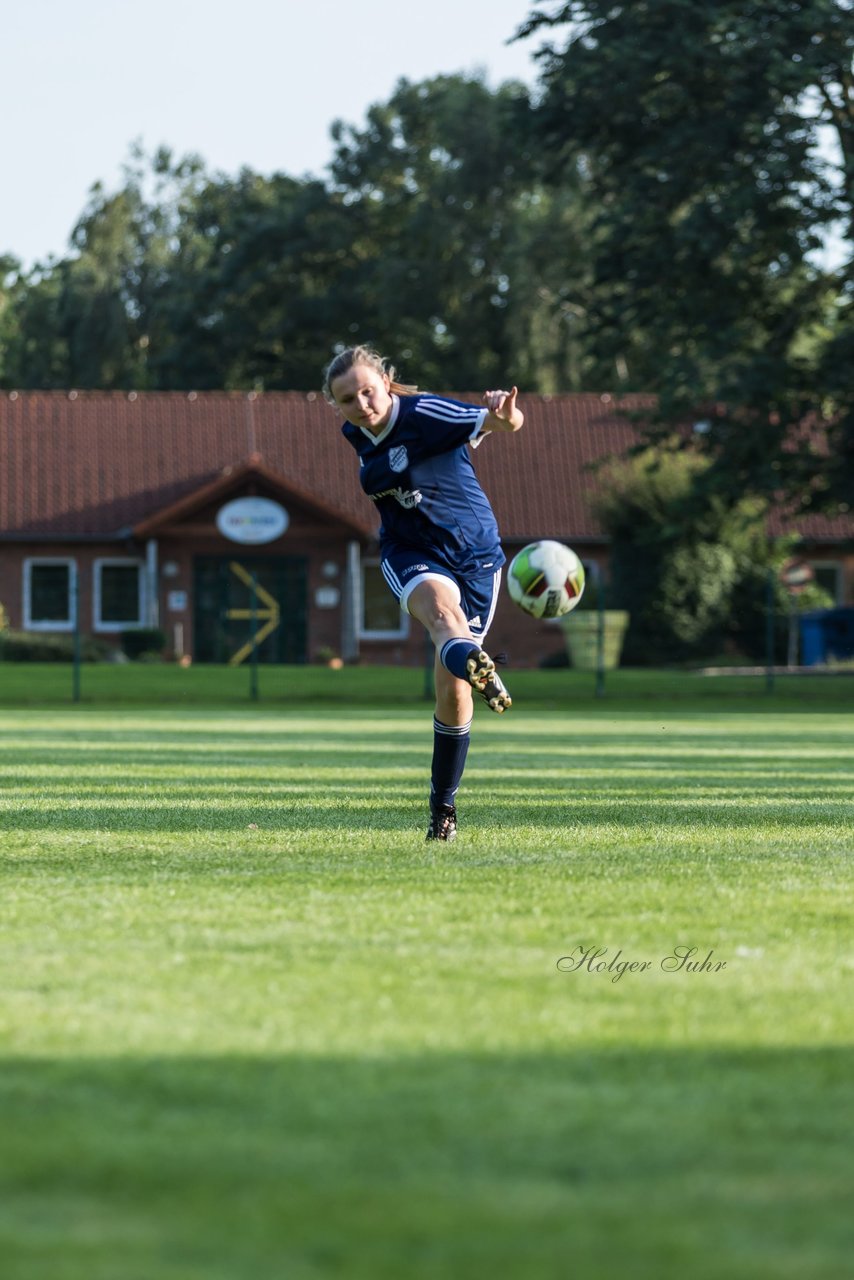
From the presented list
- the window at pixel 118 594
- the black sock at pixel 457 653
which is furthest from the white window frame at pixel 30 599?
the black sock at pixel 457 653

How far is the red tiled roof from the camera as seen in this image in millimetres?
45844

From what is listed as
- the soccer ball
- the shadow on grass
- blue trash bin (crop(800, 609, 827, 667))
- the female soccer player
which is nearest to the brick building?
blue trash bin (crop(800, 609, 827, 667))

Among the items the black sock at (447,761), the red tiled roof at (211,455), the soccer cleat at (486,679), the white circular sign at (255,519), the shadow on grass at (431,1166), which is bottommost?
the shadow on grass at (431,1166)

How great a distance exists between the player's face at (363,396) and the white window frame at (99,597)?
36923 millimetres

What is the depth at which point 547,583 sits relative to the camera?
10000 mm

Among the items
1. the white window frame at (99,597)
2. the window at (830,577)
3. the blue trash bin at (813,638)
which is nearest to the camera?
the blue trash bin at (813,638)

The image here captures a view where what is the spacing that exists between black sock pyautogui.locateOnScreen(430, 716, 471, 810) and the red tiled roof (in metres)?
37.2

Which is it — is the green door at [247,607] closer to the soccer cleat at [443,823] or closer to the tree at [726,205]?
the tree at [726,205]

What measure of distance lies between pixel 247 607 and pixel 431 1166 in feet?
133

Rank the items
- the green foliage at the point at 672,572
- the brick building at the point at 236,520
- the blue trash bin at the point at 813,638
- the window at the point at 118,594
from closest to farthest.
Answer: the blue trash bin at the point at 813,638 < the green foliage at the point at 672,572 < the brick building at the point at 236,520 < the window at the point at 118,594

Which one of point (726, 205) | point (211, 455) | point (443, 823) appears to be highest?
point (726, 205)

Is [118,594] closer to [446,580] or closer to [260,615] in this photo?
[260,615]

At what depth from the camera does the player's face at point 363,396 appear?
766 cm

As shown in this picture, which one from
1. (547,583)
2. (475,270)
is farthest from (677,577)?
(547,583)
